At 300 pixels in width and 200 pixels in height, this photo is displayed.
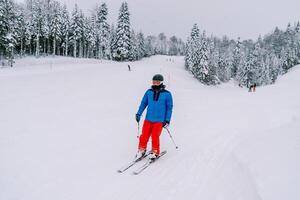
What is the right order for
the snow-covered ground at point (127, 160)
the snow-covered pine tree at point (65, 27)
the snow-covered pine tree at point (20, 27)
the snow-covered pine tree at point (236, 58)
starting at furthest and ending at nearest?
the snow-covered pine tree at point (236, 58)
the snow-covered pine tree at point (65, 27)
the snow-covered pine tree at point (20, 27)
the snow-covered ground at point (127, 160)

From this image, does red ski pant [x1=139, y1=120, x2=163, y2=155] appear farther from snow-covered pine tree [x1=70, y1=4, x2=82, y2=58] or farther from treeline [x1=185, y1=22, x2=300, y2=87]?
snow-covered pine tree [x1=70, y1=4, x2=82, y2=58]

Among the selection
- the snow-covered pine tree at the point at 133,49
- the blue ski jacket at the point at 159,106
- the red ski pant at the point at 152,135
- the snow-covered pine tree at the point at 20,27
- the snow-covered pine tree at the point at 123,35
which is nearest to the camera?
the red ski pant at the point at 152,135

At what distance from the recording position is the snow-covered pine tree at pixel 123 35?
60375mm

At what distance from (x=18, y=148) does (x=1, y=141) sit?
33.8 inches

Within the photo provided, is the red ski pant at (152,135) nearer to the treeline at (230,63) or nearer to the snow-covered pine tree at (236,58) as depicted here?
the treeline at (230,63)

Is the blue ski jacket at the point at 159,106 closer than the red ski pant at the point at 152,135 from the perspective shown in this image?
No

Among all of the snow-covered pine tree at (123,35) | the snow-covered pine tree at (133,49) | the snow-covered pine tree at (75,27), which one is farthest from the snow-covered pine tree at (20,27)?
the snow-covered pine tree at (133,49)

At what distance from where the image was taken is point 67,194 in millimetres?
5195

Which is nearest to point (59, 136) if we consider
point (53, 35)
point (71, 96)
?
point (71, 96)

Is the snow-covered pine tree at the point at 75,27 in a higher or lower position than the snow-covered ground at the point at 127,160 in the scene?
higher

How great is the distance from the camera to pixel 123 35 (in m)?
60.5

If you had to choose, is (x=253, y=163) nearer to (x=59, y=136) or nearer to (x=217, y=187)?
(x=217, y=187)

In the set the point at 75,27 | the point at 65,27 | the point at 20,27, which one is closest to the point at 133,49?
the point at 75,27

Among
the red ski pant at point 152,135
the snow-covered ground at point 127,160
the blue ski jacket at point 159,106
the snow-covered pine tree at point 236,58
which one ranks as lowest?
the snow-covered ground at point 127,160
